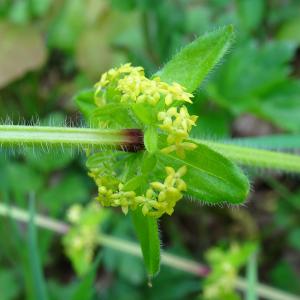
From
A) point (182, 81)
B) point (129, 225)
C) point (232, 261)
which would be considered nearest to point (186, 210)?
point (129, 225)

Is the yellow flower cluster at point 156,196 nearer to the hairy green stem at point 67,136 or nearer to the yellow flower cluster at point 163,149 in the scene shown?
the yellow flower cluster at point 163,149

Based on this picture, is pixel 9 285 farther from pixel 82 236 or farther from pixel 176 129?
pixel 176 129

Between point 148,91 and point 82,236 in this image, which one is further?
point 82,236

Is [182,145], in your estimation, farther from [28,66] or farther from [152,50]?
[28,66]

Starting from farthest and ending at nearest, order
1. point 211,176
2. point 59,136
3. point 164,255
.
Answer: point 164,255 → point 211,176 → point 59,136

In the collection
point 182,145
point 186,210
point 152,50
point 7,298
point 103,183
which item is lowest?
point 7,298

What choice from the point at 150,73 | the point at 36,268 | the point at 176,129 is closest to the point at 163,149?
the point at 176,129

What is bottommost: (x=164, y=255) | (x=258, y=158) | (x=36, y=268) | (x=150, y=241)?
(x=164, y=255)
